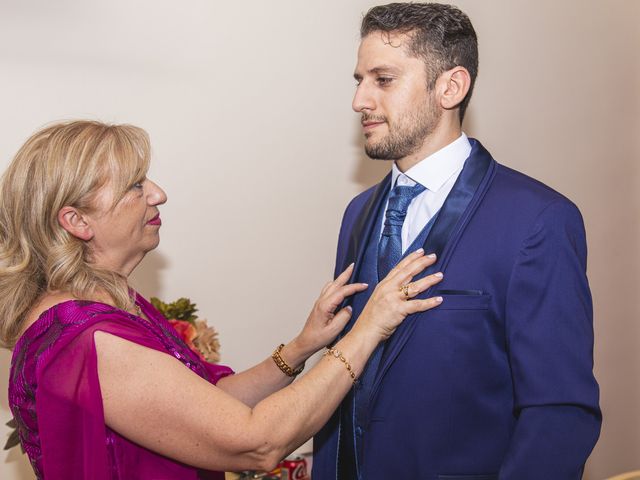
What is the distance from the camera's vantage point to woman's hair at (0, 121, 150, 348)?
1.56 meters

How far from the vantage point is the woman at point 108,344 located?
145 centimetres

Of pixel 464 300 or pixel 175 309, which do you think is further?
pixel 175 309

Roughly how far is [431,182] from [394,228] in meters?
0.14

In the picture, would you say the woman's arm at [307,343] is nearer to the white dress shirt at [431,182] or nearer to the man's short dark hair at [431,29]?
the white dress shirt at [431,182]

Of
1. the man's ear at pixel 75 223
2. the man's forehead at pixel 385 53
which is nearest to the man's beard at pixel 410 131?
the man's forehead at pixel 385 53

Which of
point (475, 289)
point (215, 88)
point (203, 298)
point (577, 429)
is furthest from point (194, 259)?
point (577, 429)

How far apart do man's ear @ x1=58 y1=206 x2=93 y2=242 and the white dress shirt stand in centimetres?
73

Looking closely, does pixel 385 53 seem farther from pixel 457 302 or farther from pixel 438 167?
pixel 457 302

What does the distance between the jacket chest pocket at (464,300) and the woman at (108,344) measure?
1.8 inches

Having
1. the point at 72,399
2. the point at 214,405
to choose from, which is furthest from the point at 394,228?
the point at 72,399

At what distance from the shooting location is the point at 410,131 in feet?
5.80

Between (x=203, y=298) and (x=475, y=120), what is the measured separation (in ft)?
4.66

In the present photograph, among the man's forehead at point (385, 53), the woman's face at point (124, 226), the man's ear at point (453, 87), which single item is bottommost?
the woman's face at point (124, 226)

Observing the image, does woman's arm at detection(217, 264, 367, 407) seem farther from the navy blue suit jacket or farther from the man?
the navy blue suit jacket
